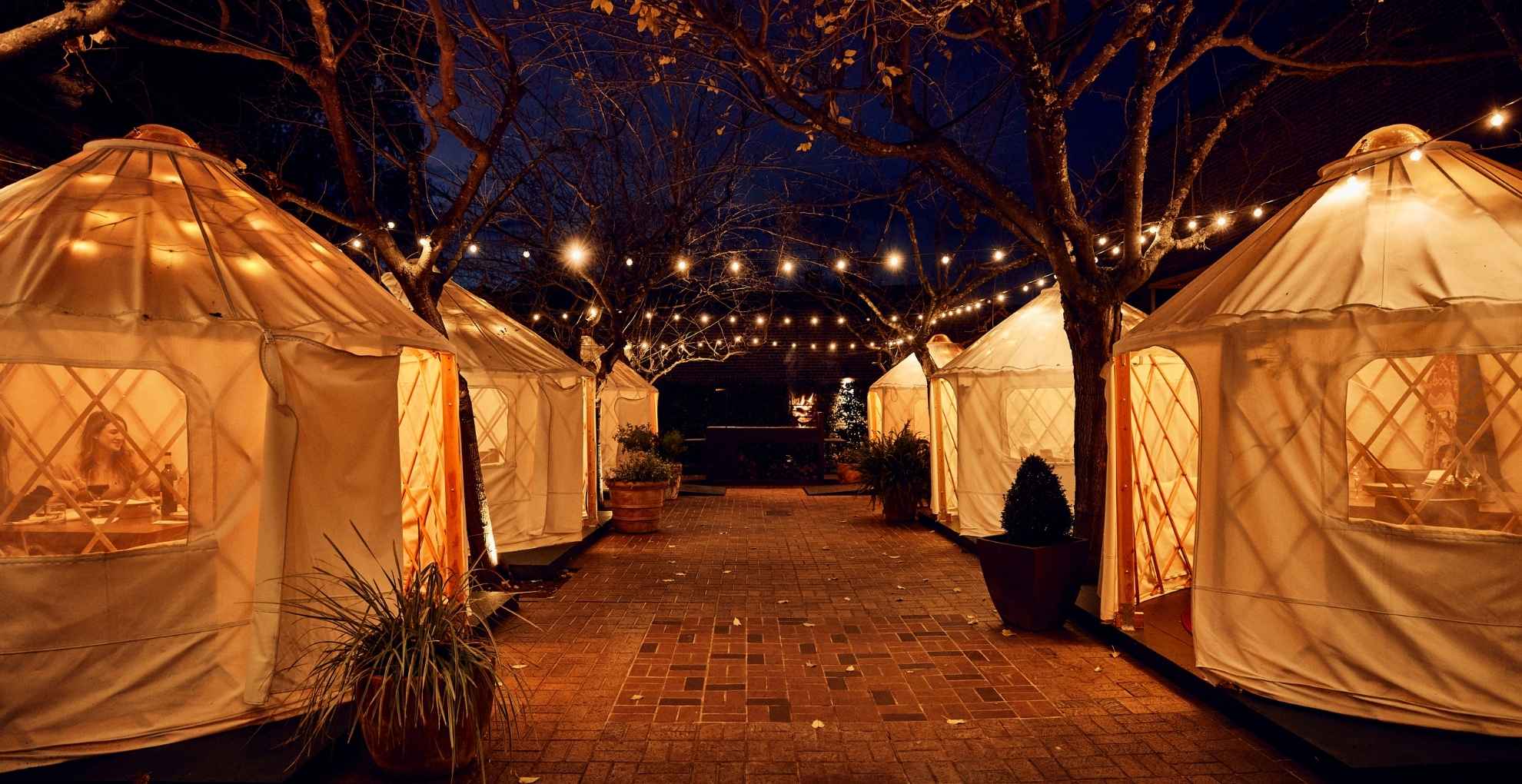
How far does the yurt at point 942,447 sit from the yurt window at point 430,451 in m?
4.89

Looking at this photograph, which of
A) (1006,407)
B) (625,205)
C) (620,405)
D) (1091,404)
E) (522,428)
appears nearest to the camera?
(1091,404)

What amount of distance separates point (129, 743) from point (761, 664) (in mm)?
2462

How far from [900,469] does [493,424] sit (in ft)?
14.3

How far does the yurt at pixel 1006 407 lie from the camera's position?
22.1 ft

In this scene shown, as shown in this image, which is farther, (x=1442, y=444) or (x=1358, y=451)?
(x=1442, y=444)

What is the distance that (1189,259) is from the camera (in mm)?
8562

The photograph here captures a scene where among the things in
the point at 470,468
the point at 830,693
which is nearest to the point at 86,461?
the point at 470,468

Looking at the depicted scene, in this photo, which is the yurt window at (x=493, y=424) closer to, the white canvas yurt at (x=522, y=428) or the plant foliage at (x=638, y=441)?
the white canvas yurt at (x=522, y=428)

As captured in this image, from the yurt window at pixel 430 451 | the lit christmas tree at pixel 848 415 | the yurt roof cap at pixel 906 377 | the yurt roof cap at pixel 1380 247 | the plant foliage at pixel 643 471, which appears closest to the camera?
the yurt roof cap at pixel 1380 247

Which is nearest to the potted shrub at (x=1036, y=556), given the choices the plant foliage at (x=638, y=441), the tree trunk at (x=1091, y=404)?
the tree trunk at (x=1091, y=404)

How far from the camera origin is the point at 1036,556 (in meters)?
3.95

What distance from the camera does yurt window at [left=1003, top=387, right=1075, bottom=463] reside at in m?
7.22

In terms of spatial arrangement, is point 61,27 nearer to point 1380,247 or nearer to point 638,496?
point 1380,247

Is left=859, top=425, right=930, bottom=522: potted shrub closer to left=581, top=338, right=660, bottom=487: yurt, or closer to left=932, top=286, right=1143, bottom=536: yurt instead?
left=932, top=286, right=1143, bottom=536: yurt
